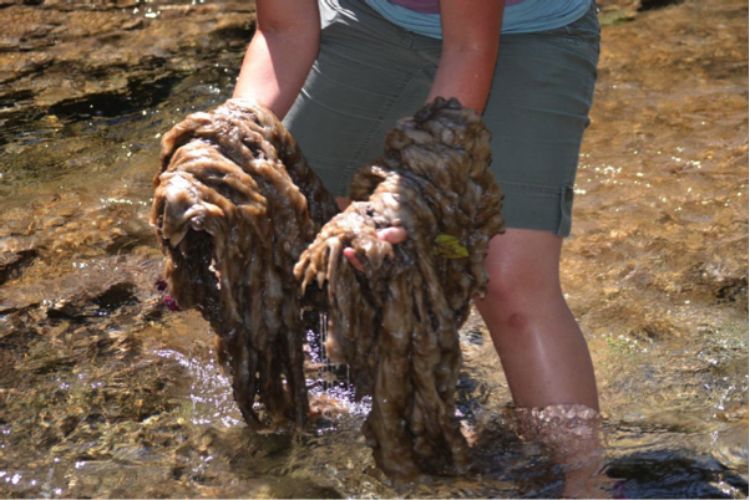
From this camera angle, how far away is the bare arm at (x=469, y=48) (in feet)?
9.18

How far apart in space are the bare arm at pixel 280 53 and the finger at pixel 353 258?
85cm

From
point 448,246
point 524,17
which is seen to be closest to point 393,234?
point 448,246

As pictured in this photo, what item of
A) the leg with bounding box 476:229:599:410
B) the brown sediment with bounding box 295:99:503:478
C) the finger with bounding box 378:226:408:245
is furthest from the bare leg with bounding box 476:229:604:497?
the finger with bounding box 378:226:408:245

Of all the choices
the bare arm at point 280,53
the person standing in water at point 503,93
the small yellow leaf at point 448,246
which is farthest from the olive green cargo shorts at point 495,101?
the small yellow leaf at point 448,246

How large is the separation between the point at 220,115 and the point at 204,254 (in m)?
0.34

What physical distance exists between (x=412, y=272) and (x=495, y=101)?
72 centimetres

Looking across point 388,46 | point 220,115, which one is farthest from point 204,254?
point 388,46

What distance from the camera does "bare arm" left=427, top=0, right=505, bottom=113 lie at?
2.80 metres

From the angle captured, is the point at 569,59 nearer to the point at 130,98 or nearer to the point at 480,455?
the point at 480,455

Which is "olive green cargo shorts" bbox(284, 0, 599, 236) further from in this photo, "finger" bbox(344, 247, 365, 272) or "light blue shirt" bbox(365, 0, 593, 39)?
"finger" bbox(344, 247, 365, 272)

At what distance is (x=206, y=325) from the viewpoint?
409 cm

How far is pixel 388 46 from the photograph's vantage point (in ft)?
11.0

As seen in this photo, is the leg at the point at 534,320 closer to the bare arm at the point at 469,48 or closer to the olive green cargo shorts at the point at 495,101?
the olive green cargo shorts at the point at 495,101

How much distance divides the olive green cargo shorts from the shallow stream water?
2.23ft
